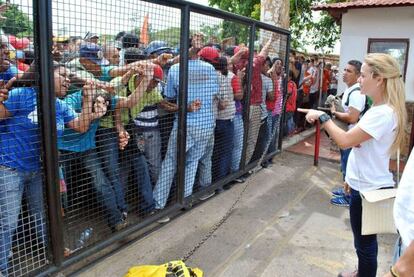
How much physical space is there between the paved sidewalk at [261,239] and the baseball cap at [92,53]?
1.65 metres

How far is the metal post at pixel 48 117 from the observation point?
241cm

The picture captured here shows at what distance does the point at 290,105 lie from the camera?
7.62 m

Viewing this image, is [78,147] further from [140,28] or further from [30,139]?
[140,28]

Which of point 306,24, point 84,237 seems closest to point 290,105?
point 84,237

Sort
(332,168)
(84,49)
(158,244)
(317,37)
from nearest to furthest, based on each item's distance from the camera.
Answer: (84,49) < (158,244) < (332,168) < (317,37)

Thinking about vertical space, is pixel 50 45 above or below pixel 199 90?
above

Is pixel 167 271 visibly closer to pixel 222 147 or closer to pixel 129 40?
pixel 129 40

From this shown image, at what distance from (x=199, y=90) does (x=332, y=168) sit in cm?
329

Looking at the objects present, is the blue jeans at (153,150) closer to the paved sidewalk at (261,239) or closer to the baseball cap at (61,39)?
the paved sidewalk at (261,239)

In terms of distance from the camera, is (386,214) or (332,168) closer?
(386,214)

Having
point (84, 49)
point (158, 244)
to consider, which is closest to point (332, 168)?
point (158, 244)

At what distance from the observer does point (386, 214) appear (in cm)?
244

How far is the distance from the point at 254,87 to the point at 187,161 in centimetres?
167

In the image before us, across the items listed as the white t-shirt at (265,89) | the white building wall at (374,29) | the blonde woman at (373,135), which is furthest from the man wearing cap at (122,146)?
the white building wall at (374,29)
